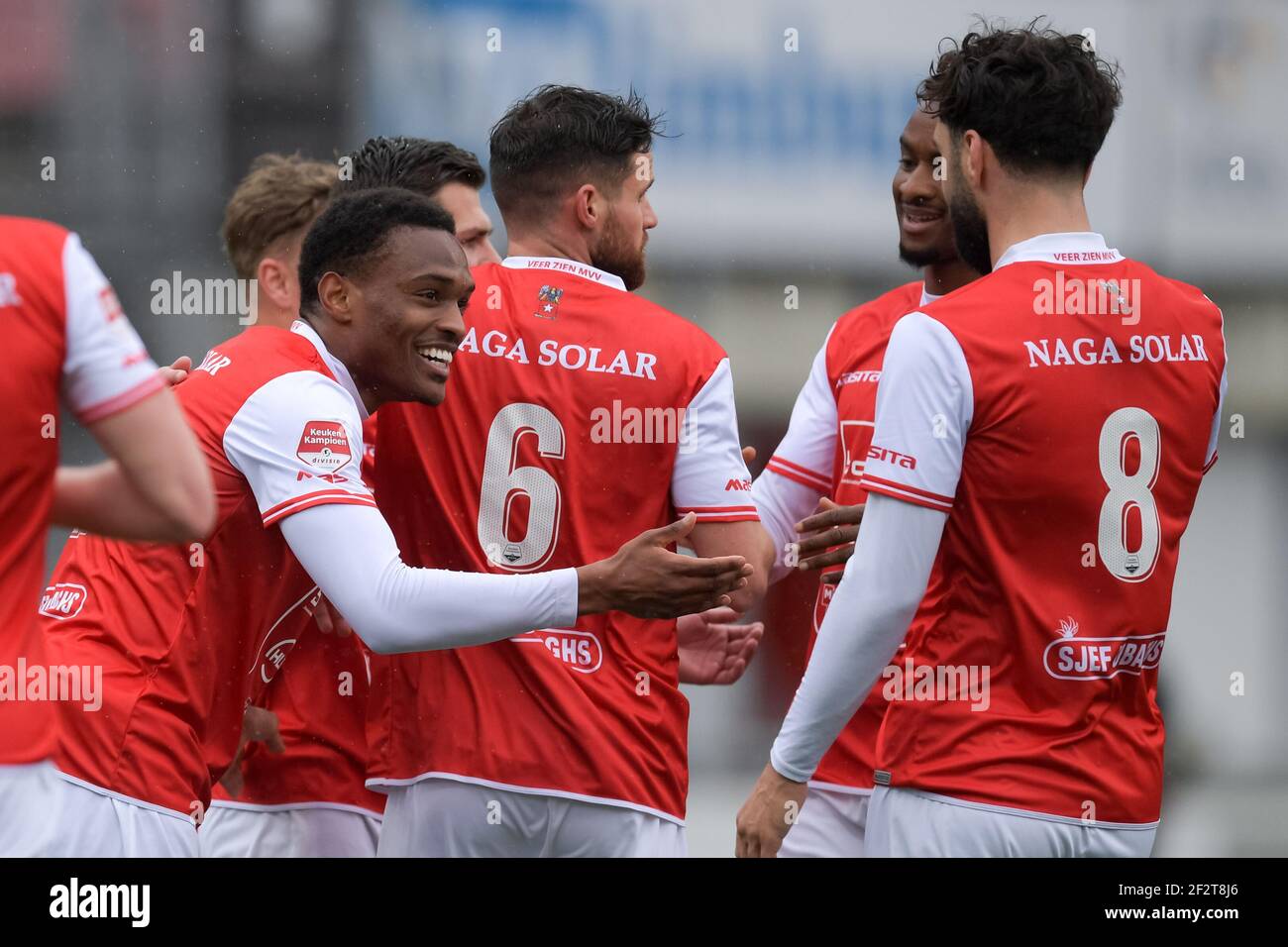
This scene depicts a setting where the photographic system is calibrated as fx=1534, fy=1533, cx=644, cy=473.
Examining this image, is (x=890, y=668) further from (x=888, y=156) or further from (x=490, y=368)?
(x=888, y=156)

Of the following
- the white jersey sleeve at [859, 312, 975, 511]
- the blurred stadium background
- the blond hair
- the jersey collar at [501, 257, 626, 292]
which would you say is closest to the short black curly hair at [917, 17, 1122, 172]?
the white jersey sleeve at [859, 312, 975, 511]

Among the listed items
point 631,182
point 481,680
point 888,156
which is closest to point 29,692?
point 481,680

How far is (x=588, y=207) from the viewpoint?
12.3 feet

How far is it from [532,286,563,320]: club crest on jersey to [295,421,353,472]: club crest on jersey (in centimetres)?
67

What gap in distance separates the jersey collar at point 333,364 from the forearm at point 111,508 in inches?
42.9

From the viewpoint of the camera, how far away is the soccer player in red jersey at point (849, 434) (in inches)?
163

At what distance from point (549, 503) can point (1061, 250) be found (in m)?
1.24

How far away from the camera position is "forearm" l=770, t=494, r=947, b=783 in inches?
120

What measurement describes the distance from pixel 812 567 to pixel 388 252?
49.5 inches

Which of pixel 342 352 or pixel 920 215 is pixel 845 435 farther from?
pixel 342 352

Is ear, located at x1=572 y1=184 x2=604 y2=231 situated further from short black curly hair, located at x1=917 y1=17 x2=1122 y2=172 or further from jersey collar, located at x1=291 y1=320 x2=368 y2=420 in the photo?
short black curly hair, located at x1=917 y1=17 x2=1122 y2=172

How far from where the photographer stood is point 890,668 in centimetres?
336

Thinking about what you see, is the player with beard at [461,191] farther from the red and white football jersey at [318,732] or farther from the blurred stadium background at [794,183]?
the blurred stadium background at [794,183]

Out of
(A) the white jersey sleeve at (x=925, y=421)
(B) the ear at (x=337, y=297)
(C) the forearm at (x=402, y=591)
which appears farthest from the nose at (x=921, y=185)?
(C) the forearm at (x=402, y=591)
